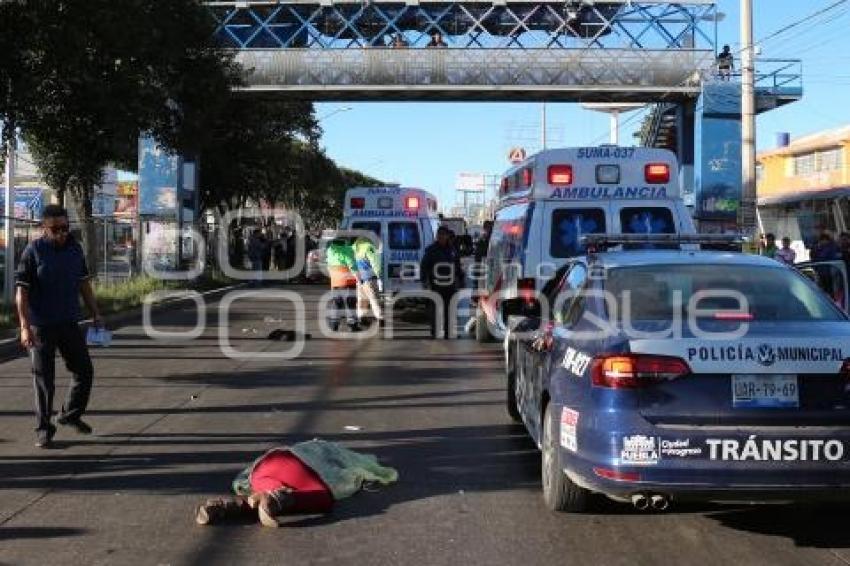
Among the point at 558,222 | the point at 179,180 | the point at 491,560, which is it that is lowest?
the point at 491,560

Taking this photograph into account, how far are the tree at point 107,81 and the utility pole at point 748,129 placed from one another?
11.4 metres

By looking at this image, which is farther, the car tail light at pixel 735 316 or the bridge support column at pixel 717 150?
the bridge support column at pixel 717 150

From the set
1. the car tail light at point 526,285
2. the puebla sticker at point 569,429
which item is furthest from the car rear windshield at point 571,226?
the puebla sticker at point 569,429

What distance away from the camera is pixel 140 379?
11.7 metres

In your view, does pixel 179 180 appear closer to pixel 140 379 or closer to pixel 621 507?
pixel 140 379

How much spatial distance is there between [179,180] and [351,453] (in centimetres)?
2314

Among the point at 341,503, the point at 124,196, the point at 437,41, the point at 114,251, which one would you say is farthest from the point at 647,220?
the point at 124,196

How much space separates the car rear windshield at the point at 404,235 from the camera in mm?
19312

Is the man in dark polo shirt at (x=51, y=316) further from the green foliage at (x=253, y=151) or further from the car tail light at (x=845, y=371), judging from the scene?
the green foliage at (x=253, y=151)

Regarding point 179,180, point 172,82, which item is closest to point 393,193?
point 172,82

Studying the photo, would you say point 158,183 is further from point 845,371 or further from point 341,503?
point 845,371

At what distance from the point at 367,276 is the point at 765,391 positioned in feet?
39.3

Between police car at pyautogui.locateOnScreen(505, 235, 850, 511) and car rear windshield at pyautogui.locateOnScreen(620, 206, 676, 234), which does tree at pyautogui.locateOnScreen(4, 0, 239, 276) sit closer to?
car rear windshield at pyautogui.locateOnScreen(620, 206, 676, 234)

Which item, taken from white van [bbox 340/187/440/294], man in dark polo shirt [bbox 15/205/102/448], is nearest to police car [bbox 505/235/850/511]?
man in dark polo shirt [bbox 15/205/102/448]
